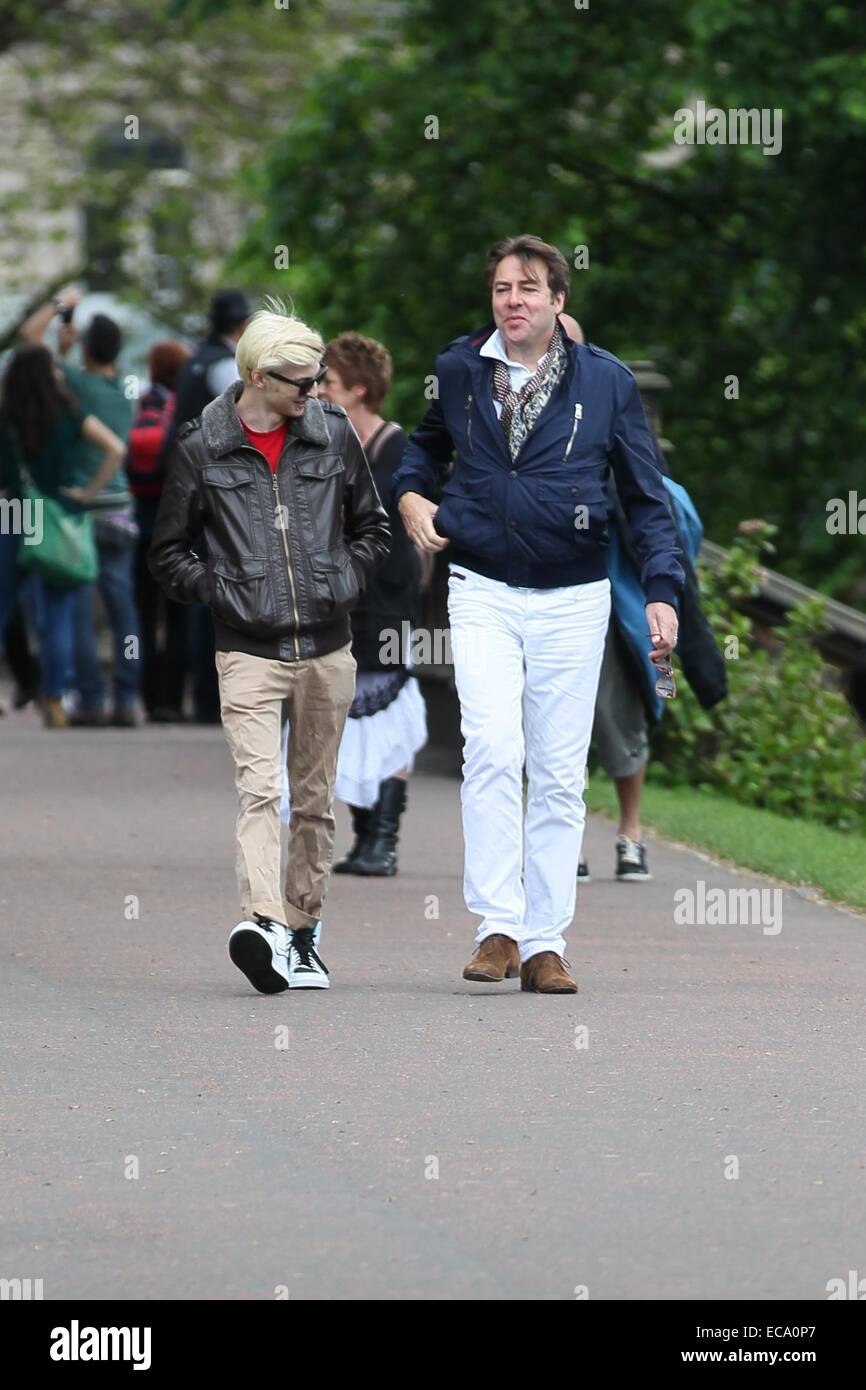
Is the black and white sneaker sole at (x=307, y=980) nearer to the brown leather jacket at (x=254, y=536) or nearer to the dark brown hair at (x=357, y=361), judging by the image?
the brown leather jacket at (x=254, y=536)

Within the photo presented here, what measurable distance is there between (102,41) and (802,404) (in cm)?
1245

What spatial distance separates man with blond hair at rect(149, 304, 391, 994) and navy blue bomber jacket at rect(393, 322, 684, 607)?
35 centimetres

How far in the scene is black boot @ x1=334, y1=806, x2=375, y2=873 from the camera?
10234mm

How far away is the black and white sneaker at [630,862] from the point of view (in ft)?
33.8

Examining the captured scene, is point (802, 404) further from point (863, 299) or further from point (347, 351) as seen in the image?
point (347, 351)

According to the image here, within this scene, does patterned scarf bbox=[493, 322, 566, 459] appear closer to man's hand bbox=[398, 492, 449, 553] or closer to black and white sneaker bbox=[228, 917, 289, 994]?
man's hand bbox=[398, 492, 449, 553]

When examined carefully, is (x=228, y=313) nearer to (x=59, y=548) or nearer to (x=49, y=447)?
(x=49, y=447)

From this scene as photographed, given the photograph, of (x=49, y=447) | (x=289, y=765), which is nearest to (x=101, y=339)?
(x=49, y=447)

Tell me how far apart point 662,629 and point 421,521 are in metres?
0.72

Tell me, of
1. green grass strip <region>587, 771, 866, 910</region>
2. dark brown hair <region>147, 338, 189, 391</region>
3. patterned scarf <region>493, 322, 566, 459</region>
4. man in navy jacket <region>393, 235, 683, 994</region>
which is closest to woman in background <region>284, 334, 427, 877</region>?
green grass strip <region>587, 771, 866, 910</region>

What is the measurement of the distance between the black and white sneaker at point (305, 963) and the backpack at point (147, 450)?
7981mm

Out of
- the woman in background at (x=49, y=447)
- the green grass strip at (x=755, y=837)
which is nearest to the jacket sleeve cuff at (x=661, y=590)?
the green grass strip at (x=755, y=837)

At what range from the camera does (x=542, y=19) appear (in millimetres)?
19312
